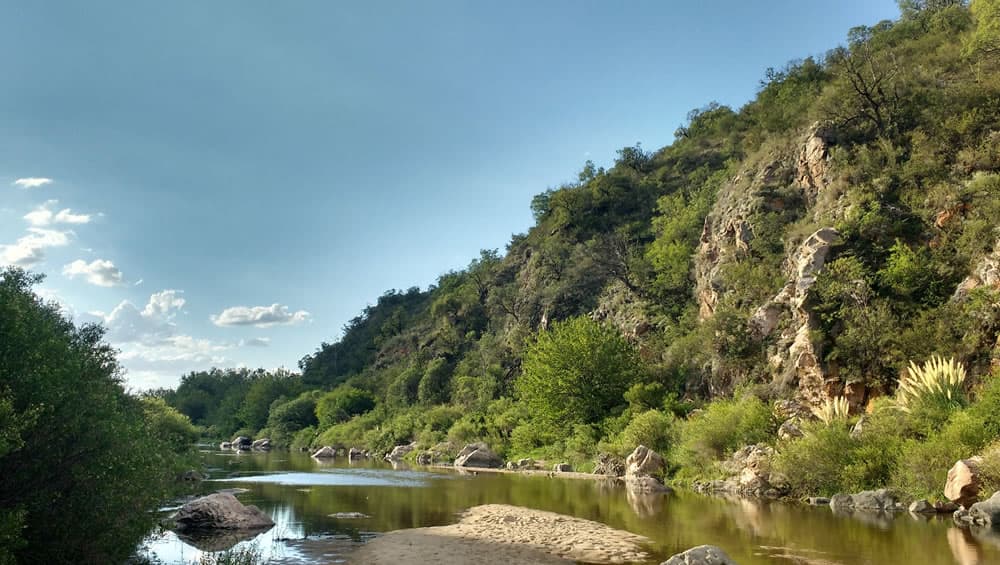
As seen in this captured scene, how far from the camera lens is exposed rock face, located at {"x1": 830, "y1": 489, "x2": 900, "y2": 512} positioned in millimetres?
25812

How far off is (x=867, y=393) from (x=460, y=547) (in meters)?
27.8

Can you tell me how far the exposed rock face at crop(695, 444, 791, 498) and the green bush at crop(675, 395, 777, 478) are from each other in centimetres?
107

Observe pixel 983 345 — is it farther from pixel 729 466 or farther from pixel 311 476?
pixel 311 476

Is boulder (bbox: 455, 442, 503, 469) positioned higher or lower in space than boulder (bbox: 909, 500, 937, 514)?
lower

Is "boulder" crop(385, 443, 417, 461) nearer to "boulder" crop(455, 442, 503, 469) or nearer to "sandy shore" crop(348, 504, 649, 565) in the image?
"boulder" crop(455, 442, 503, 469)

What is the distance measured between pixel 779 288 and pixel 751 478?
2141 centimetres

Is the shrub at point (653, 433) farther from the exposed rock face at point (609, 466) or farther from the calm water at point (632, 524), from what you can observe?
the calm water at point (632, 524)

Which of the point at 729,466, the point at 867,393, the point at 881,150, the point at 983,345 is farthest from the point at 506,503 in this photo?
the point at 881,150

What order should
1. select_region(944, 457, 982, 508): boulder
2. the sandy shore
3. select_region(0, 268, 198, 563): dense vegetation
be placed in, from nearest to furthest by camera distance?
select_region(0, 268, 198, 563): dense vegetation
the sandy shore
select_region(944, 457, 982, 508): boulder

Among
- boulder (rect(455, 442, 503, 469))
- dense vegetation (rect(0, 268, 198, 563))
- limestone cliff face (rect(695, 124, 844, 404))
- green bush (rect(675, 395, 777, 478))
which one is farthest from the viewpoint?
boulder (rect(455, 442, 503, 469))

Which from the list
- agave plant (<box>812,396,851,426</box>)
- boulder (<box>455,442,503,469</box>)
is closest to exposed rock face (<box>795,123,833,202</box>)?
agave plant (<box>812,396,851,426</box>)

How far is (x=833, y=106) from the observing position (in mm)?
54781

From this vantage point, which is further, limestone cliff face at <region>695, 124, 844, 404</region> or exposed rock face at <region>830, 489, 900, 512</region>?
limestone cliff face at <region>695, 124, 844, 404</region>

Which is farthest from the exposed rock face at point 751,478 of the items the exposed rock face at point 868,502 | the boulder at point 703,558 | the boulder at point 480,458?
the boulder at point 480,458
